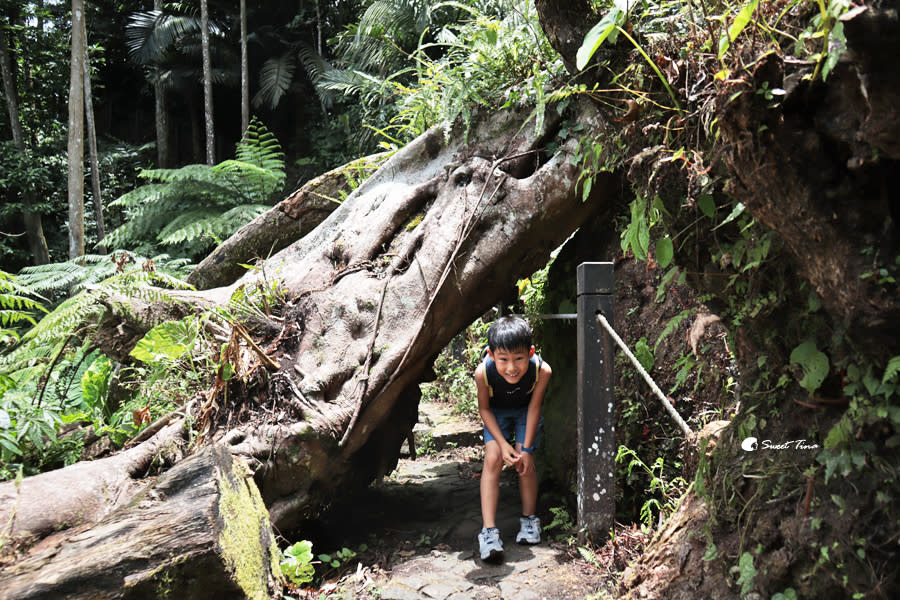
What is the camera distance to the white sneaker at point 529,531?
3.63 metres

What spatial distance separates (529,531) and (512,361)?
1.09 meters

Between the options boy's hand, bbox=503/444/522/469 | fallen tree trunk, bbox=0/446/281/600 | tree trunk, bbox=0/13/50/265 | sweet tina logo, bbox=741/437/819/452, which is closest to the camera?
sweet tina logo, bbox=741/437/819/452

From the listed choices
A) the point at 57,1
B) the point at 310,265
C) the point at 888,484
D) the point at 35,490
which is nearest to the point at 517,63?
the point at 310,265

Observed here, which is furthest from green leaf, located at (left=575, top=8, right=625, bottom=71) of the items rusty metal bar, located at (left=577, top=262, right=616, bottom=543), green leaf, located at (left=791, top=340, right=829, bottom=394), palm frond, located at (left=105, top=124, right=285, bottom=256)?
palm frond, located at (left=105, top=124, right=285, bottom=256)

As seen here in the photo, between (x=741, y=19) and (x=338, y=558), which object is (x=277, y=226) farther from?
(x=741, y=19)

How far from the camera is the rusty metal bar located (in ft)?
11.1

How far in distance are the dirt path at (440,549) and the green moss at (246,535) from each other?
0.51 m

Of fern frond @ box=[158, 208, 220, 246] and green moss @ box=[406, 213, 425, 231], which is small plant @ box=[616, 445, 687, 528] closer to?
green moss @ box=[406, 213, 425, 231]

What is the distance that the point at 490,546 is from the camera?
3.40 metres

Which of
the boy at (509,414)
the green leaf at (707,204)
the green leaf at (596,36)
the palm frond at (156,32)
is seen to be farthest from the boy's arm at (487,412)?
the palm frond at (156,32)

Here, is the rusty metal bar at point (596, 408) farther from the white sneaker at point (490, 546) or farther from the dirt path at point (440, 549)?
the white sneaker at point (490, 546)

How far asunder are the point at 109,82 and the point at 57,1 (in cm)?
264

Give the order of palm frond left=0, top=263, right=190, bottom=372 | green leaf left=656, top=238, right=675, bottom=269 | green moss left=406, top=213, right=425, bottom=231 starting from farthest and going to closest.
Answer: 1. green moss left=406, top=213, right=425, bottom=231
2. palm frond left=0, top=263, right=190, bottom=372
3. green leaf left=656, top=238, right=675, bottom=269

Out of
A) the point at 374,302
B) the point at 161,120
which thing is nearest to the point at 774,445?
the point at 374,302
